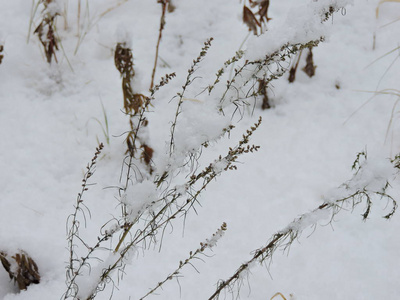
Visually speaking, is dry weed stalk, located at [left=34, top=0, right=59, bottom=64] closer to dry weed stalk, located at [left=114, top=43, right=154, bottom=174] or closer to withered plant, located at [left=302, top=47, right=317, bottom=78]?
dry weed stalk, located at [left=114, top=43, right=154, bottom=174]

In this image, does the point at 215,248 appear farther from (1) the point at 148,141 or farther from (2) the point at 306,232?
(1) the point at 148,141

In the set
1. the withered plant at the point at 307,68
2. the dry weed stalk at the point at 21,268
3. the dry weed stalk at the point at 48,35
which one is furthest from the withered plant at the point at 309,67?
the dry weed stalk at the point at 21,268

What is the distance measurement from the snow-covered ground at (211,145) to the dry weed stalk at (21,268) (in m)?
0.04

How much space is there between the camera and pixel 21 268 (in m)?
1.52

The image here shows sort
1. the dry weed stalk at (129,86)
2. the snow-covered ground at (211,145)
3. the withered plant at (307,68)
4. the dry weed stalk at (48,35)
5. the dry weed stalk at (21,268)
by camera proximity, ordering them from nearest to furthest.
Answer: the dry weed stalk at (21,268) → the snow-covered ground at (211,145) → the dry weed stalk at (129,86) → the dry weed stalk at (48,35) → the withered plant at (307,68)

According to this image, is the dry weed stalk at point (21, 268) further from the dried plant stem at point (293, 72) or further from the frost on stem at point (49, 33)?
the dried plant stem at point (293, 72)

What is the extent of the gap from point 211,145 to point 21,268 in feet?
3.52

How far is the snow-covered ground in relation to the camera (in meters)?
1.64

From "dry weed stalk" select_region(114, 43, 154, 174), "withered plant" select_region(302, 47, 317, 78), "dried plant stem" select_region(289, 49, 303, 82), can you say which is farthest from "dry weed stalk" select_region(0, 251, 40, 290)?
"withered plant" select_region(302, 47, 317, 78)

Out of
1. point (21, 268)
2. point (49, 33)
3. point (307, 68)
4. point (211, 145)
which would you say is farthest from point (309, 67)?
point (21, 268)

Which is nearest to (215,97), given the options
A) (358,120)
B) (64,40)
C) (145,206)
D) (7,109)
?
(145,206)

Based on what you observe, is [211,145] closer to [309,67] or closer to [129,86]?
[129,86]

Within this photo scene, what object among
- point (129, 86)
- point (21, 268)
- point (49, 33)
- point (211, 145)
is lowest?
point (21, 268)

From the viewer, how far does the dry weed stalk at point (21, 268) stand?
1514 millimetres
